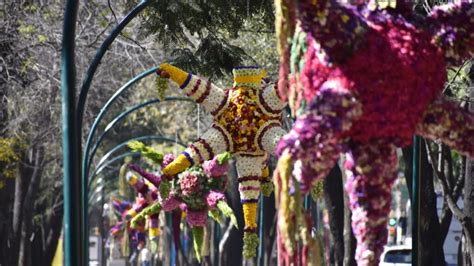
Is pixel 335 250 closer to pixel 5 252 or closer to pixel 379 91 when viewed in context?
pixel 5 252

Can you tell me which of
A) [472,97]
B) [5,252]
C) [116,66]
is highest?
[116,66]

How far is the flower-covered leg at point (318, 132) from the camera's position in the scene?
9523 millimetres

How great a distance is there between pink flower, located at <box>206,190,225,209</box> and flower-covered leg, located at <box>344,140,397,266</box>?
481 inches

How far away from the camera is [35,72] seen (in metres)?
25.2

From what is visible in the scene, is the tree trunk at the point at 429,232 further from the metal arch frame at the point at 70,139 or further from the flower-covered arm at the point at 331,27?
the flower-covered arm at the point at 331,27

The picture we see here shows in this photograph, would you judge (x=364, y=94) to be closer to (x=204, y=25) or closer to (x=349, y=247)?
(x=204, y=25)

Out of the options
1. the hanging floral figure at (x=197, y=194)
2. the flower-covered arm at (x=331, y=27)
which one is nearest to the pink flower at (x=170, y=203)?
the hanging floral figure at (x=197, y=194)

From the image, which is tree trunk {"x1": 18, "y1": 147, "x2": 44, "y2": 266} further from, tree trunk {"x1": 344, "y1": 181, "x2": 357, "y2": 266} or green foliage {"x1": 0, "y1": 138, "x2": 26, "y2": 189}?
tree trunk {"x1": 344, "y1": 181, "x2": 357, "y2": 266}

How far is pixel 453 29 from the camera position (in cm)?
1039

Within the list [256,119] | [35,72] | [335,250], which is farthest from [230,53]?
[335,250]

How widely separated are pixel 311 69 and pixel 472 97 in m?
10.4

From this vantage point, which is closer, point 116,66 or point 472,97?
point 472,97

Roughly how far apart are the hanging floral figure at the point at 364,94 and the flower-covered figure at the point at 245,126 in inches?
187

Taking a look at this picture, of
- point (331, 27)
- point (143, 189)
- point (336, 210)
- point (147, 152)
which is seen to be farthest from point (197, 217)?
point (331, 27)
